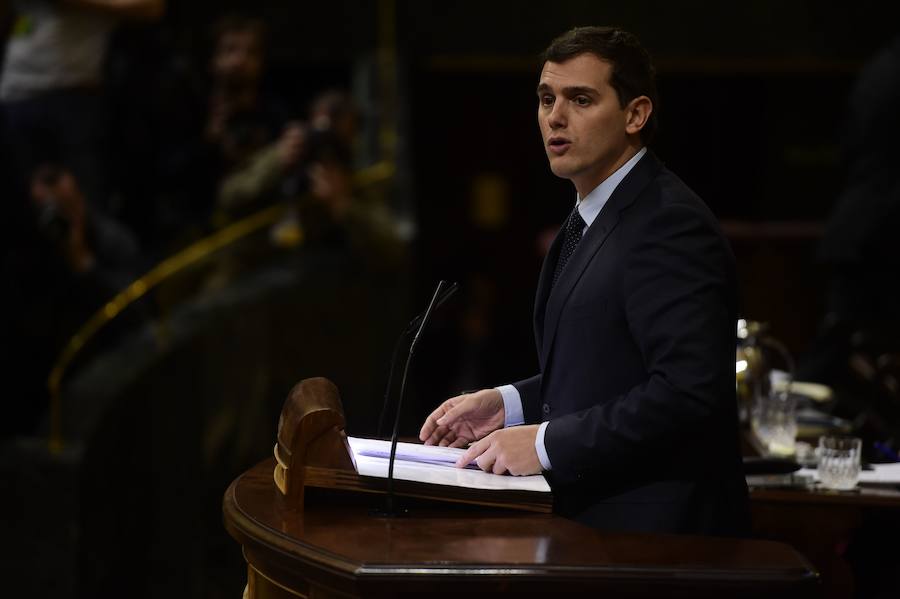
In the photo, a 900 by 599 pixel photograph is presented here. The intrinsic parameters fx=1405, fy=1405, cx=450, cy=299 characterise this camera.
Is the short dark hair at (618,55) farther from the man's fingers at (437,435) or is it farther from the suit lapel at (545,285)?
the man's fingers at (437,435)

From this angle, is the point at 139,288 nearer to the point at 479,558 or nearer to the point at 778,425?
the point at 778,425

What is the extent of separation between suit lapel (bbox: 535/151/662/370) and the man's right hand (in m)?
0.16

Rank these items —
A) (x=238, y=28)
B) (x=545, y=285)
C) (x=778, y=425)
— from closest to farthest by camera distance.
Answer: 1. (x=545, y=285)
2. (x=778, y=425)
3. (x=238, y=28)

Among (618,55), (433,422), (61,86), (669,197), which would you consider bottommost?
(433,422)

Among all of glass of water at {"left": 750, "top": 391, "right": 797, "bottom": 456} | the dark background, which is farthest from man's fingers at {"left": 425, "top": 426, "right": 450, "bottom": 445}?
the dark background

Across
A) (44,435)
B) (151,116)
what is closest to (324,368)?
(151,116)

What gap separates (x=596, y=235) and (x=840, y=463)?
1.18m

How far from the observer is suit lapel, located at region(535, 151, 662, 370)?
2305 millimetres

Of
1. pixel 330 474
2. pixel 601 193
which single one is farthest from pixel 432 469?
pixel 601 193

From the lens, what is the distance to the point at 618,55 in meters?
2.27

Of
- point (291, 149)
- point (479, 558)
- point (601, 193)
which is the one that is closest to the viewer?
point (479, 558)

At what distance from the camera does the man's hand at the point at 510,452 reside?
88.2 inches

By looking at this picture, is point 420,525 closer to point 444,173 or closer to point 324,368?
point 324,368

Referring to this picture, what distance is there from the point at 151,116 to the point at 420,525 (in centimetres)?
439
